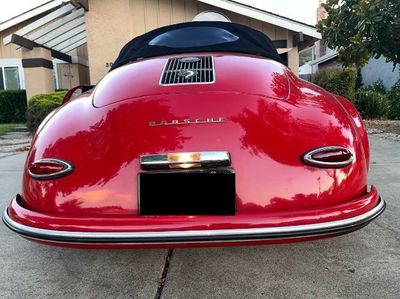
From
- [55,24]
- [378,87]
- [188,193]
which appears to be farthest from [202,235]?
[378,87]

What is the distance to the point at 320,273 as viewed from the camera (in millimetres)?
2080

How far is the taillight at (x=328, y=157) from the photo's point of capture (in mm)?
1791

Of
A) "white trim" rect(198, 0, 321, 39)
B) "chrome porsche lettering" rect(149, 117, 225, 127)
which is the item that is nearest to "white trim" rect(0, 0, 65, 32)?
"white trim" rect(198, 0, 321, 39)

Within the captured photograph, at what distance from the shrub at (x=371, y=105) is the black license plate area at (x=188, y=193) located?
32.8 ft

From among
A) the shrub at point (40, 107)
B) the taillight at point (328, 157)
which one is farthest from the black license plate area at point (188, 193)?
the shrub at point (40, 107)

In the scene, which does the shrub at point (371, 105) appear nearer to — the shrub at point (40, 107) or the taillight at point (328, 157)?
the shrub at point (40, 107)

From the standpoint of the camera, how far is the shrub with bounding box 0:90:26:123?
12359 mm

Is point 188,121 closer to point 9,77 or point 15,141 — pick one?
point 15,141

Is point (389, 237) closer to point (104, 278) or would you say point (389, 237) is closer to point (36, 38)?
point (104, 278)

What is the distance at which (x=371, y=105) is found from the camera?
10578 millimetres

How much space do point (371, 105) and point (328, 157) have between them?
9.73 metres

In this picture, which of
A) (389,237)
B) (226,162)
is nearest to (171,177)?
(226,162)

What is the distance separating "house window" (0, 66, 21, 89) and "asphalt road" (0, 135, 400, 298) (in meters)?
12.8

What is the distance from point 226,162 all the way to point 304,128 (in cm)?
45
